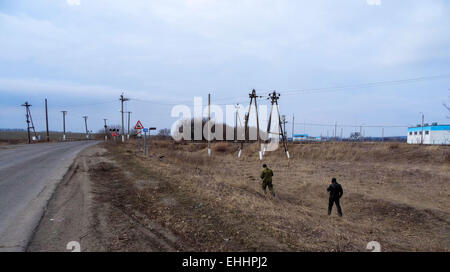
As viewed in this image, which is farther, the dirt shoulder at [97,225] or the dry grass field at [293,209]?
the dry grass field at [293,209]

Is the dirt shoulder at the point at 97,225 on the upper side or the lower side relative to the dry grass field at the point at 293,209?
upper

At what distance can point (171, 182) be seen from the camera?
909 centimetres

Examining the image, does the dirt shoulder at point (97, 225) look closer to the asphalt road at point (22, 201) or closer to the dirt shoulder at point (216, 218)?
the dirt shoulder at point (216, 218)

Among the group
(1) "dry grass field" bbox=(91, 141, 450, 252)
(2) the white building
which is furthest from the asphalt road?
(2) the white building

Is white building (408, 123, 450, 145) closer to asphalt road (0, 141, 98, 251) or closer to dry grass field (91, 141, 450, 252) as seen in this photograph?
dry grass field (91, 141, 450, 252)

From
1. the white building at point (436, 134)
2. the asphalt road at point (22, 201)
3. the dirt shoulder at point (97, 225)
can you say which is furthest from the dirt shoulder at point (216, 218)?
the white building at point (436, 134)

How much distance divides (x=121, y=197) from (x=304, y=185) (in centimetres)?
1045

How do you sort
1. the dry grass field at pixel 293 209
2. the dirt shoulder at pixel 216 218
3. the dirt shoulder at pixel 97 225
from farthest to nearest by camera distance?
the dry grass field at pixel 293 209 → the dirt shoulder at pixel 216 218 → the dirt shoulder at pixel 97 225

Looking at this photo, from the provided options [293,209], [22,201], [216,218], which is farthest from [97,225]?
[293,209]

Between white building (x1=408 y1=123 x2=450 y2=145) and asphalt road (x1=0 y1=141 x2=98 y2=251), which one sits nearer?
asphalt road (x1=0 y1=141 x2=98 y2=251)

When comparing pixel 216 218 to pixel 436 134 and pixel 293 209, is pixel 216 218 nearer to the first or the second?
pixel 293 209
